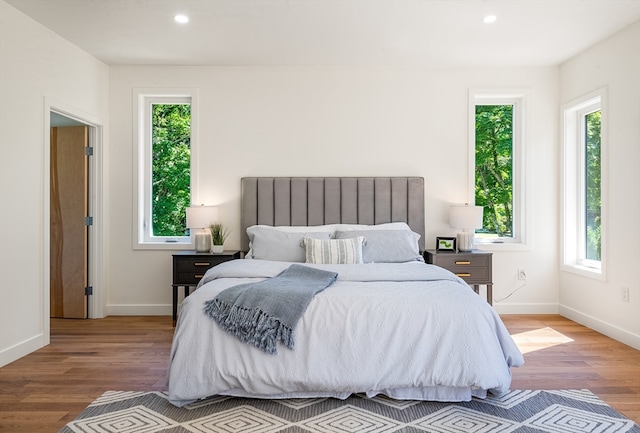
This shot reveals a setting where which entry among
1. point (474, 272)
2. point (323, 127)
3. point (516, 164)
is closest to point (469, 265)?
point (474, 272)

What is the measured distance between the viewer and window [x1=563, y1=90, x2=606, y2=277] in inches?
176

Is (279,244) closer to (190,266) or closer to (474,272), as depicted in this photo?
(190,266)

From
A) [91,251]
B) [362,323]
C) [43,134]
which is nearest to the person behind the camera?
[362,323]

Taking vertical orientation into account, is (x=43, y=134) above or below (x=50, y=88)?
below

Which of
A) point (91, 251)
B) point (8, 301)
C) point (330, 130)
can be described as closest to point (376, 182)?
point (330, 130)

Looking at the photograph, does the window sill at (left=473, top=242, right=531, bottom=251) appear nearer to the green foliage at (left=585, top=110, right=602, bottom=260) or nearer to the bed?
the green foliage at (left=585, top=110, right=602, bottom=260)

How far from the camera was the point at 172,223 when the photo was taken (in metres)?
5.13

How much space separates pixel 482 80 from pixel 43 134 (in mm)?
4115

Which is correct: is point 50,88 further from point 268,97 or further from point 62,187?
point 268,97

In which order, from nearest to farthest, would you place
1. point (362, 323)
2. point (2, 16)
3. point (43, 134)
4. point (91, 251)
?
point (362, 323) → point (2, 16) → point (43, 134) → point (91, 251)

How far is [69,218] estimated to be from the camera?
15.9 ft

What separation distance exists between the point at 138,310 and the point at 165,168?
1.50 metres

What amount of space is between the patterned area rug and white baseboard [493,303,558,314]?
7.38 ft

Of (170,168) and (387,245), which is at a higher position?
(170,168)
